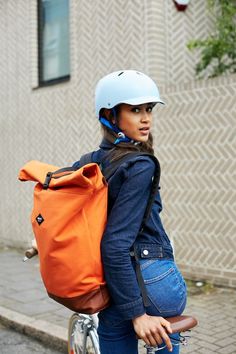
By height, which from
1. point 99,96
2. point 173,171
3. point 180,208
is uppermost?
point 99,96

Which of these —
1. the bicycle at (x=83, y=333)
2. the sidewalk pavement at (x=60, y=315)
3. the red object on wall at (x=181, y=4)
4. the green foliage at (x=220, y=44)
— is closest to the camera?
the bicycle at (x=83, y=333)

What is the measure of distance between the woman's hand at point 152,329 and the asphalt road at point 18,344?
302cm

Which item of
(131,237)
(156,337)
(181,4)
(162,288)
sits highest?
(181,4)

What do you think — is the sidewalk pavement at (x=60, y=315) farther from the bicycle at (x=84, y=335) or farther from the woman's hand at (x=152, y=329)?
the woman's hand at (x=152, y=329)

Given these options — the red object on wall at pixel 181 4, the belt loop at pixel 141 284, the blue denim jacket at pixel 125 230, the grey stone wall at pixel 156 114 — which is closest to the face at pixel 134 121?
the blue denim jacket at pixel 125 230

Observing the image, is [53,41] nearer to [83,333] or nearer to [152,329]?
[83,333]

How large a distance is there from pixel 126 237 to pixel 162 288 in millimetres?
276

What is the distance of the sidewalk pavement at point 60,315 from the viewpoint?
14.7ft

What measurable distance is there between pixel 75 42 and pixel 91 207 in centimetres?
668

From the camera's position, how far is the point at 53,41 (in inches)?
365

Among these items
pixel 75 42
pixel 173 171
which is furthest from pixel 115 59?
pixel 173 171

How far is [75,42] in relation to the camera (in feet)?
27.0

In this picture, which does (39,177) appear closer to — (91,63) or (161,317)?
(161,317)

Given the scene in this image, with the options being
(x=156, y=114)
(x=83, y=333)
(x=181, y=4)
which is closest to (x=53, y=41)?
(x=181, y=4)
